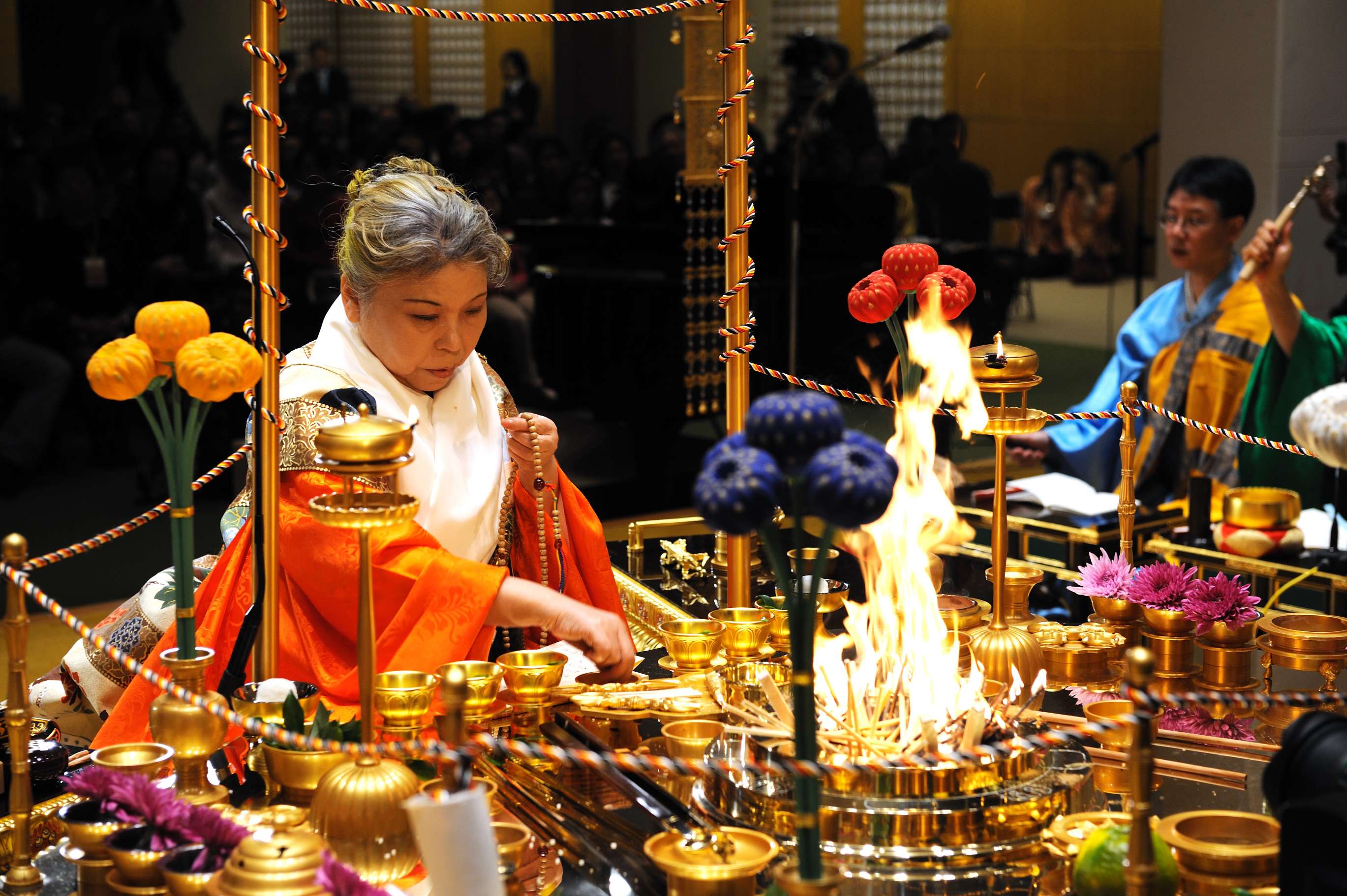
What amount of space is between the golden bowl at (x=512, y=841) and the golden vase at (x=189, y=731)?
12.7 inches

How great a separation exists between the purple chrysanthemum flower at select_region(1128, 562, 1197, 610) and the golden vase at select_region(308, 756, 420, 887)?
1.20 metres

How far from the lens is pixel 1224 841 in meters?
1.65

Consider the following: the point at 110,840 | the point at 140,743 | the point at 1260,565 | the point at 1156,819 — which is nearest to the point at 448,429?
the point at 140,743

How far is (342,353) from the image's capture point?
94.3 inches

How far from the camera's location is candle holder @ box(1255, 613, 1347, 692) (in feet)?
7.29

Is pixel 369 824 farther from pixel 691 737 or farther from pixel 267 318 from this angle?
pixel 267 318

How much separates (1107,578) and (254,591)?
4.23 ft

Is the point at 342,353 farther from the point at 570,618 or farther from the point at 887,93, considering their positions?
the point at 887,93

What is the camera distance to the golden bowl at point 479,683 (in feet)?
6.64

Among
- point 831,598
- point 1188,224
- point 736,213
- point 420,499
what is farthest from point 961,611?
point 1188,224

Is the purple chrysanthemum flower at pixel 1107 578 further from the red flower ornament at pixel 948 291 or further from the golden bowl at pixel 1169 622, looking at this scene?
the red flower ornament at pixel 948 291

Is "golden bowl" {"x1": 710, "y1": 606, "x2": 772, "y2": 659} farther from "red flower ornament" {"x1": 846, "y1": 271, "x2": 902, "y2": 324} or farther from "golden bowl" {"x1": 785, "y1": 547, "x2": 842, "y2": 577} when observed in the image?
"red flower ornament" {"x1": 846, "y1": 271, "x2": 902, "y2": 324}

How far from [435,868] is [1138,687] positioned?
2.05 ft

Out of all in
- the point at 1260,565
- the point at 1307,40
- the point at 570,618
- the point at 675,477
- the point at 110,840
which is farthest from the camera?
the point at 675,477
